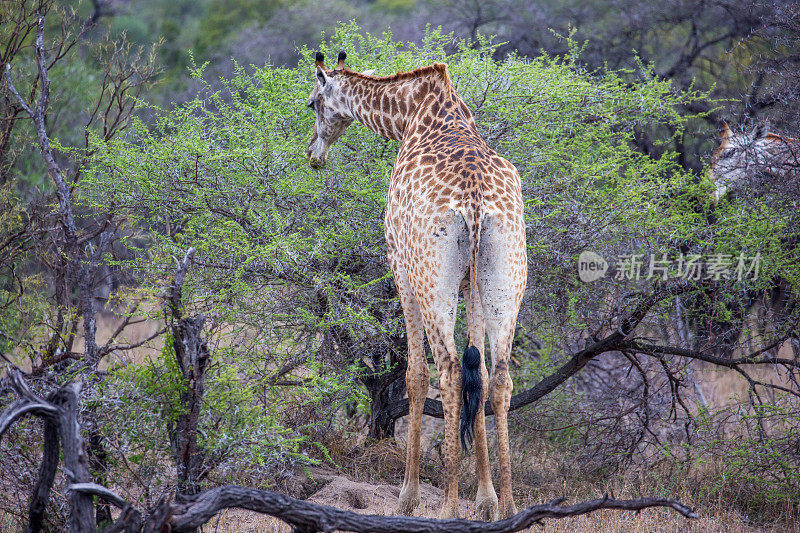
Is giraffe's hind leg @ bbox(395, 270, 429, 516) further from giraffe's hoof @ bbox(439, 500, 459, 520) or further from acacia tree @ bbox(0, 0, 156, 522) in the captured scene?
acacia tree @ bbox(0, 0, 156, 522)

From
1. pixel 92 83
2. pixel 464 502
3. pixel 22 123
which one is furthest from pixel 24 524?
pixel 92 83

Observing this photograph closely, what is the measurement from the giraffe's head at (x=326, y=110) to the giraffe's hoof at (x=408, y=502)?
2.67 meters

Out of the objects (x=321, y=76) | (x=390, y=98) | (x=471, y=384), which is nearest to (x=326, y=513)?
(x=471, y=384)

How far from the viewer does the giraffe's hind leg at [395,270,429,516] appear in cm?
465

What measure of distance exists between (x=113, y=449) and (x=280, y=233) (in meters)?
2.14

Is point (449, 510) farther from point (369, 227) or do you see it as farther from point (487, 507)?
point (369, 227)

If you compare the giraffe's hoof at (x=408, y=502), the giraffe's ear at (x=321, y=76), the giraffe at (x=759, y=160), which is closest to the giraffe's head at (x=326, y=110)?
the giraffe's ear at (x=321, y=76)

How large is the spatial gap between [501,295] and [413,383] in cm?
97

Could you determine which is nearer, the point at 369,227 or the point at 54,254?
the point at 369,227

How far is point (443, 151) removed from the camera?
451 centimetres

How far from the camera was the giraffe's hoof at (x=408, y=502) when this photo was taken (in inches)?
181

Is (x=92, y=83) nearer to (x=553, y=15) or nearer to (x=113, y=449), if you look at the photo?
(x=553, y=15)

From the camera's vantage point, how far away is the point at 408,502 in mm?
4629

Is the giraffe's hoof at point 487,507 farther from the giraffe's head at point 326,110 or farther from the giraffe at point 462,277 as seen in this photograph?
the giraffe's head at point 326,110
